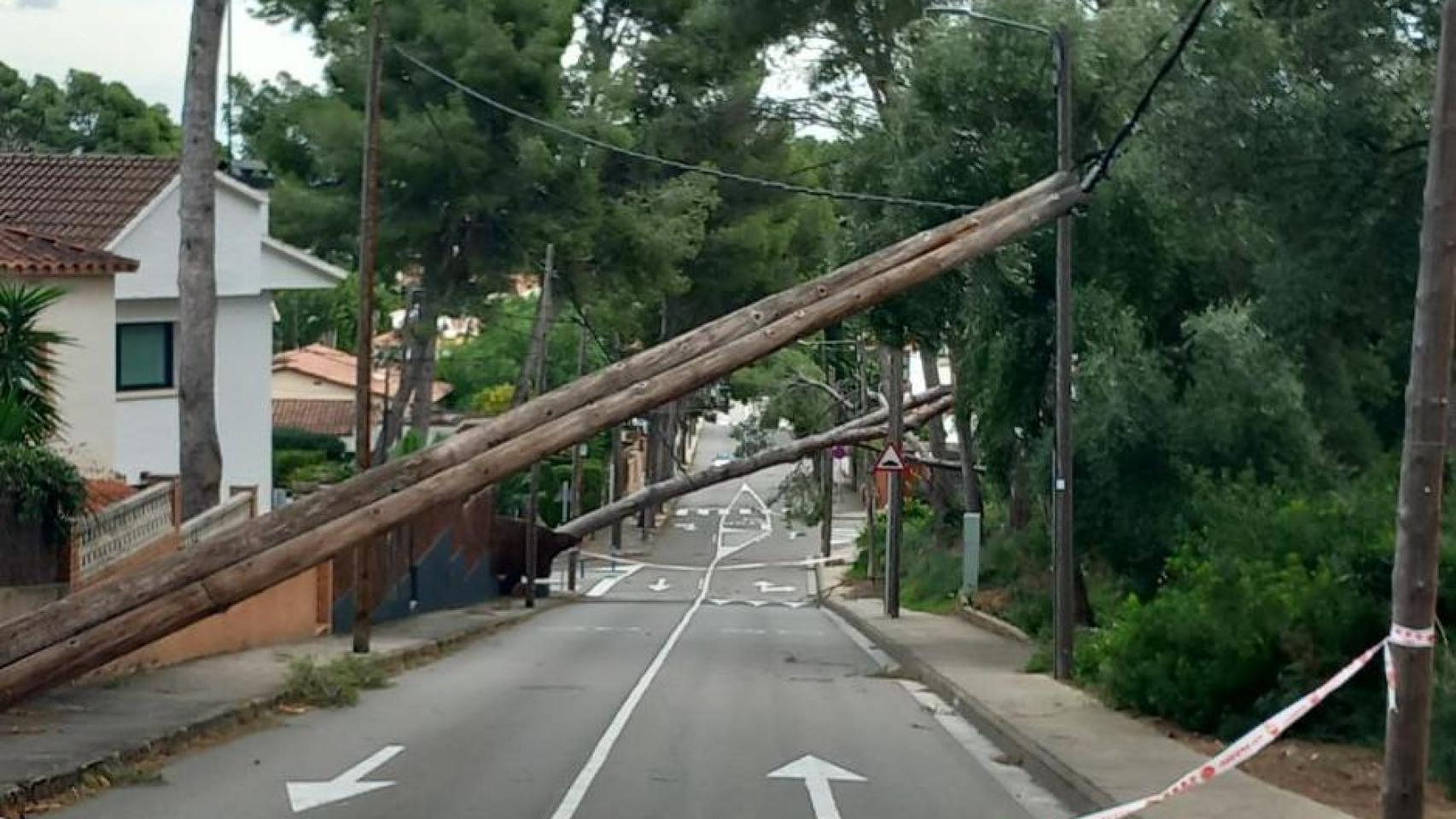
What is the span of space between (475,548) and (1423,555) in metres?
38.0

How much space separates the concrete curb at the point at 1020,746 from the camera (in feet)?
48.1

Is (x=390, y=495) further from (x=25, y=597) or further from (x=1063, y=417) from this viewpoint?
(x=1063, y=417)

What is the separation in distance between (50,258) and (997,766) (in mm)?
15011

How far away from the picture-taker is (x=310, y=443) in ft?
194

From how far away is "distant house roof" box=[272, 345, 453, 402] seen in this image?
81000 mm

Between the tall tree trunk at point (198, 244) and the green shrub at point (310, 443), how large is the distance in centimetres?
3213

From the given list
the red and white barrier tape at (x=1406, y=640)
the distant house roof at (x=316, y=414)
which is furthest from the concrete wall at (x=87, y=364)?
the distant house roof at (x=316, y=414)

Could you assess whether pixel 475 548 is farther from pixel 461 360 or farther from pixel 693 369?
pixel 461 360

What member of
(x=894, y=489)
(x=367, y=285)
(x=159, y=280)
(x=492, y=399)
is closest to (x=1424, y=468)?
(x=367, y=285)

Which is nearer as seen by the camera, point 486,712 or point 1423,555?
point 1423,555

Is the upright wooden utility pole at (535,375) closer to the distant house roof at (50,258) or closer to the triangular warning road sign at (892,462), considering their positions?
the triangular warning road sign at (892,462)

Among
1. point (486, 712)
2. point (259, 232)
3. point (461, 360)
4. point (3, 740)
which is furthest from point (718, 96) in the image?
point (461, 360)

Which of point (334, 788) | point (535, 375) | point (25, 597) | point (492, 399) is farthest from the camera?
point (492, 399)

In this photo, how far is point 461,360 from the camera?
92.2 m
